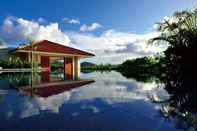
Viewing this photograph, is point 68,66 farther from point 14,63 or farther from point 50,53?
point 14,63

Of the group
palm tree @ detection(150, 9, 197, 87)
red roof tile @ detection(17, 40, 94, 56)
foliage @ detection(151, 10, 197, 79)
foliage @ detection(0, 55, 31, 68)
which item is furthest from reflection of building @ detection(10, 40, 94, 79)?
foliage @ detection(151, 10, 197, 79)

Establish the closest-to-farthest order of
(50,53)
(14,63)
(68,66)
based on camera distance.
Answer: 1. (50,53)
2. (14,63)
3. (68,66)

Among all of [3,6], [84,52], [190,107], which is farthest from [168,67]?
[190,107]

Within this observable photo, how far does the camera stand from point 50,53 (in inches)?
763

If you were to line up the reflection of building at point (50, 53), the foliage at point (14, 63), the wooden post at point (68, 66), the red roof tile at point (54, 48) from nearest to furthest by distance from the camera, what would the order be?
the reflection of building at point (50, 53) → the red roof tile at point (54, 48) → the foliage at point (14, 63) → the wooden post at point (68, 66)

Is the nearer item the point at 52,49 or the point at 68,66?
the point at 52,49

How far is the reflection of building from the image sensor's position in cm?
1872

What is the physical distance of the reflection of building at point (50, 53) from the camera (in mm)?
18719

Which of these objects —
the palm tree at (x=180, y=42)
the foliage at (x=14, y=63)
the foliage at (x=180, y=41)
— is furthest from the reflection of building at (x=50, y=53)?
→ the foliage at (x=180, y=41)

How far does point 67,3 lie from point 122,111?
10326mm

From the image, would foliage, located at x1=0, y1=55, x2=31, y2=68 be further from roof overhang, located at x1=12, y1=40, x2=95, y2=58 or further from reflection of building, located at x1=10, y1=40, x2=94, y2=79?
roof overhang, located at x1=12, y1=40, x2=95, y2=58

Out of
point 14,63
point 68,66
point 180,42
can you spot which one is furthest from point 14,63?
point 180,42

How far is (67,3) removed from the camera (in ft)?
45.1

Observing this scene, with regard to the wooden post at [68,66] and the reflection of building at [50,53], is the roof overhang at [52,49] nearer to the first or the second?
the reflection of building at [50,53]
